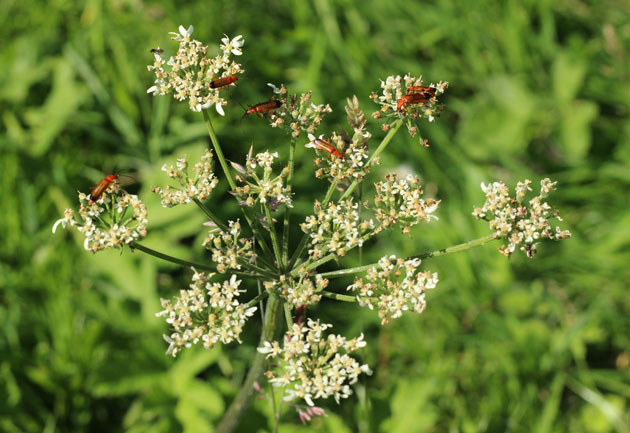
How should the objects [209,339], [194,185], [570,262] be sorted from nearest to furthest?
[209,339], [194,185], [570,262]

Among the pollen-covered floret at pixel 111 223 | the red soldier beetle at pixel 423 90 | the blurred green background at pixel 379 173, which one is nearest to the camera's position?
the pollen-covered floret at pixel 111 223

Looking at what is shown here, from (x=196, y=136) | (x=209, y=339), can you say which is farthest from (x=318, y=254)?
(x=196, y=136)

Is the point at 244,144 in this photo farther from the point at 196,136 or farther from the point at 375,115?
the point at 375,115

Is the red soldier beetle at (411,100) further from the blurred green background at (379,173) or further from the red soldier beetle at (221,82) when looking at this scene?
the blurred green background at (379,173)

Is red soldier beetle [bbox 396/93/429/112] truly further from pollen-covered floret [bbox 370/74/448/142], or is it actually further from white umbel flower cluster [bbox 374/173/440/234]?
white umbel flower cluster [bbox 374/173/440/234]

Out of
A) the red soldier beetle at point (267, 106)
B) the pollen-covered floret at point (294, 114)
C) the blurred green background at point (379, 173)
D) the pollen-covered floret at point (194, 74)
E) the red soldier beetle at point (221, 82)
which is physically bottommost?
the blurred green background at point (379, 173)

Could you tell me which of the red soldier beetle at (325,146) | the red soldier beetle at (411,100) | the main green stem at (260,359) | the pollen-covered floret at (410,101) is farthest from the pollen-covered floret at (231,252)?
the red soldier beetle at (411,100)
